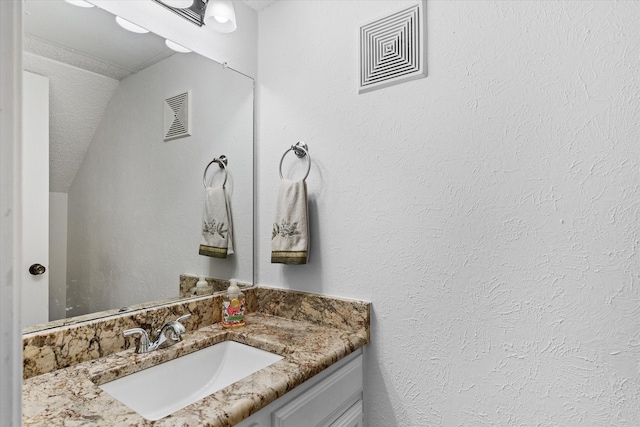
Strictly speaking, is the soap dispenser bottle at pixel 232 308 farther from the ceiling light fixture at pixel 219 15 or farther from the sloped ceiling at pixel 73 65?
the ceiling light fixture at pixel 219 15

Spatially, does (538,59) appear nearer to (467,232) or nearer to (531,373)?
(467,232)

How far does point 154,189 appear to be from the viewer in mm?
1272

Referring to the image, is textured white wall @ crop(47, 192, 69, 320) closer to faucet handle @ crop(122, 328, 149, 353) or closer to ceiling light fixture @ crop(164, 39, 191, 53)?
faucet handle @ crop(122, 328, 149, 353)

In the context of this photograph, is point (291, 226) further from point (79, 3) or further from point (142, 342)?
point (79, 3)

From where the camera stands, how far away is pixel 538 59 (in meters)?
1.02

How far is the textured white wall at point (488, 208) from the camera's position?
3.06 ft

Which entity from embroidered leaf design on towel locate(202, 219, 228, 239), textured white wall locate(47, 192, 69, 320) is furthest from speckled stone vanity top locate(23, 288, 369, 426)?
embroidered leaf design on towel locate(202, 219, 228, 239)

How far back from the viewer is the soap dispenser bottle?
138 centimetres

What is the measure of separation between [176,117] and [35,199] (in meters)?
0.54

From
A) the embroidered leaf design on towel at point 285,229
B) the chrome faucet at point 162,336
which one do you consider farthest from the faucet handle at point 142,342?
the embroidered leaf design on towel at point 285,229

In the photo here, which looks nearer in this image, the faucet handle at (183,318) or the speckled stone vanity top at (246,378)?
the speckled stone vanity top at (246,378)

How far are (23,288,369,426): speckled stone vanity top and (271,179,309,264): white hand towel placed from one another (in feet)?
0.62

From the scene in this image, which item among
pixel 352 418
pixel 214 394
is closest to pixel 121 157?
pixel 214 394

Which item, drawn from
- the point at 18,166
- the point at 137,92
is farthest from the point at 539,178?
the point at 137,92
